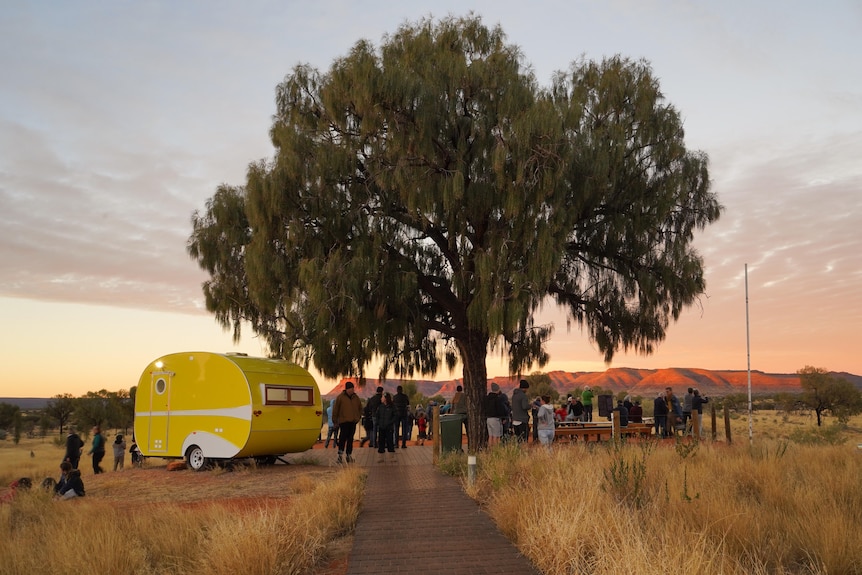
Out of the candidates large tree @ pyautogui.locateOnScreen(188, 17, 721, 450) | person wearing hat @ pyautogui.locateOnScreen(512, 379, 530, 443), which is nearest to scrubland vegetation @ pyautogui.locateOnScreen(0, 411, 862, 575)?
person wearing hat @ pyautogui.locateOnScreen(512, 379, 530, 443)

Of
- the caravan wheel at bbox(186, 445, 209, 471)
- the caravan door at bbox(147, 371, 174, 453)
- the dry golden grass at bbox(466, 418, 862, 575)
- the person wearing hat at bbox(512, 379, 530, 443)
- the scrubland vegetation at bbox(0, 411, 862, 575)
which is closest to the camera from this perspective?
the dry golden grass at bbox(466, 418, 862, 575)

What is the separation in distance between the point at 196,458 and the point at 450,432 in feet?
21.5

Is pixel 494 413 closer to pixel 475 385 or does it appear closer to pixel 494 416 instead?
pixel 494 416

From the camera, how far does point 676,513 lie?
8.91 metres

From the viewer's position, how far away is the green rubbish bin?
714 inches

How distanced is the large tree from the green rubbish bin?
Answer: 6.17ft

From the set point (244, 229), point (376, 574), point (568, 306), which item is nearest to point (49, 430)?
point (244, 229)

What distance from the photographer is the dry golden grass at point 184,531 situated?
310 inches

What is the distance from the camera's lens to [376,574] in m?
7.53

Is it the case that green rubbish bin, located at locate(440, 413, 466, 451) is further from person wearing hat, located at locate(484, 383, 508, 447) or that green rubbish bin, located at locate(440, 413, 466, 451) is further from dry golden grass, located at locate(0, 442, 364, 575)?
dry golden grass, located at locate(0, 442, 364, 575)

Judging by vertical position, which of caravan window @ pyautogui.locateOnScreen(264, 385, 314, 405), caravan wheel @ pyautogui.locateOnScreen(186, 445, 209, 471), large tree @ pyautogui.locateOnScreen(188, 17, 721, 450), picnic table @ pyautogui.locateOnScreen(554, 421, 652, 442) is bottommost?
caravan wheel @ pyautogui.locateOnScreen(186, 445, 209, 471)

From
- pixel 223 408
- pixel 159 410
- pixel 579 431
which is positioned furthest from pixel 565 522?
pixel 159 410

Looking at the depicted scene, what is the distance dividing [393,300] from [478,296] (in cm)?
245

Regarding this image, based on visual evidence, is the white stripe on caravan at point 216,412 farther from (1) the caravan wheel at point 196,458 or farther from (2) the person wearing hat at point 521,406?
(2) the person wearing hat at point 521,406
